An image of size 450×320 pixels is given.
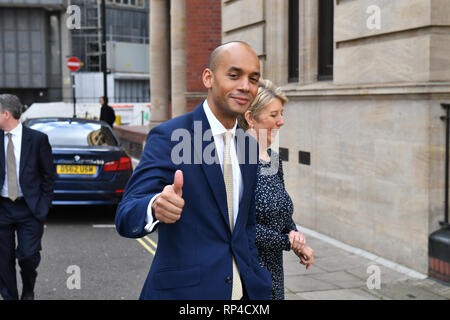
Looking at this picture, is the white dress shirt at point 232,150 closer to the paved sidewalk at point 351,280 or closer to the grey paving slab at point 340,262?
the paved sidewalk at point 351,280

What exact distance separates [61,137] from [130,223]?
7772 mm

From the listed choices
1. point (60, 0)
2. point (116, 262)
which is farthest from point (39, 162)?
Answer: point (60, 0)

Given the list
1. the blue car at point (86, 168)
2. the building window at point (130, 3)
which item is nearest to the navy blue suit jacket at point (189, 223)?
the blue car at point (86, 168)

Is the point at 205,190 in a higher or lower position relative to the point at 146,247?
higher

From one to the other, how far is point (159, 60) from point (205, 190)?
57.2 feet

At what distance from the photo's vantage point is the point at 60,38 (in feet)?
184

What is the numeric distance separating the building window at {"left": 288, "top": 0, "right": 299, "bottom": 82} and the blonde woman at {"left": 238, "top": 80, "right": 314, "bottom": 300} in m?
6.32

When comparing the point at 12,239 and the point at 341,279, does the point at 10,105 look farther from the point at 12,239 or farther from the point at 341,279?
the point at 341,279

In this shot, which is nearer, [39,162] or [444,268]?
[39,162]

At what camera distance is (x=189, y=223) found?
2303mm

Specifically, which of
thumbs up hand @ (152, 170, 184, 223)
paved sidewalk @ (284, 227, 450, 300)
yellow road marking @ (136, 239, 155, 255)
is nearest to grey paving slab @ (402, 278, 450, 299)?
paved sidewalk @ (284, 227, 450, 300)

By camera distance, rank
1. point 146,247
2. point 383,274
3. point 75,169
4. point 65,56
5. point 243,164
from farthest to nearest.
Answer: point 65,56 < point 75,169 < point 146,247 < point 383,274 < point 243,164

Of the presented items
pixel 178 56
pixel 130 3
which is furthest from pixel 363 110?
pixel 130 3

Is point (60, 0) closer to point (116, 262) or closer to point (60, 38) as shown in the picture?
point (60, 38)
